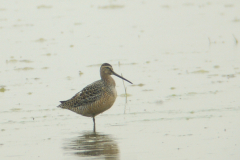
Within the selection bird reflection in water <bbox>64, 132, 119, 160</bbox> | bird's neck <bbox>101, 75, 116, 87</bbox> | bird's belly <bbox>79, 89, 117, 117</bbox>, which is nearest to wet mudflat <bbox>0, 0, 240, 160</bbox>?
bird reflection in water <bbox>64, 132, 119, 160</bbox>

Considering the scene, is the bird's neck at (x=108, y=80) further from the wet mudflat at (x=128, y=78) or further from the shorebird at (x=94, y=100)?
the wet mudflat at (x=128, y=78)

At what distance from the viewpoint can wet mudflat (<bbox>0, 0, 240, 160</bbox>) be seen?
704 centimetres

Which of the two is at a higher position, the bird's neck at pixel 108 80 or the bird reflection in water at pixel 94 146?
the bird's neck at pixel 108 80

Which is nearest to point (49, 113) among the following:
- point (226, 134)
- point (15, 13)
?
point (226, 134)

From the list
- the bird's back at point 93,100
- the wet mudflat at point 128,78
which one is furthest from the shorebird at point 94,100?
the wet mudflat at point 128,78

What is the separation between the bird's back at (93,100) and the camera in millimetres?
8453

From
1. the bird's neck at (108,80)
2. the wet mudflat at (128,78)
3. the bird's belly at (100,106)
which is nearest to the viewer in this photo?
the wet mudflat at (128,78)

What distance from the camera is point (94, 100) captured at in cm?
855

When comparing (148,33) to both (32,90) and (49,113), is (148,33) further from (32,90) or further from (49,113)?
(49,113)

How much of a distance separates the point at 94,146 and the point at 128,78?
407 cm

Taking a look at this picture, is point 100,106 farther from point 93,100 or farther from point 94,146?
point 94,146

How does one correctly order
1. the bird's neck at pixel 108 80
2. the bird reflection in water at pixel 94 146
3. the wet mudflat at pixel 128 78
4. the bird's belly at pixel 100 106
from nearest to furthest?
1. the bird reflection in water at pixel 94 146
2. the wet mudflat at pixel 128 78
3. the bird's belly at pixel 100 106
4. the bird's neck at pixel 108 80

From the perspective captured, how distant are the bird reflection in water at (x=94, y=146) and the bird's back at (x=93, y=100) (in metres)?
0.75

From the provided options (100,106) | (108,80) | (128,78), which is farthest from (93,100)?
(128,78)
